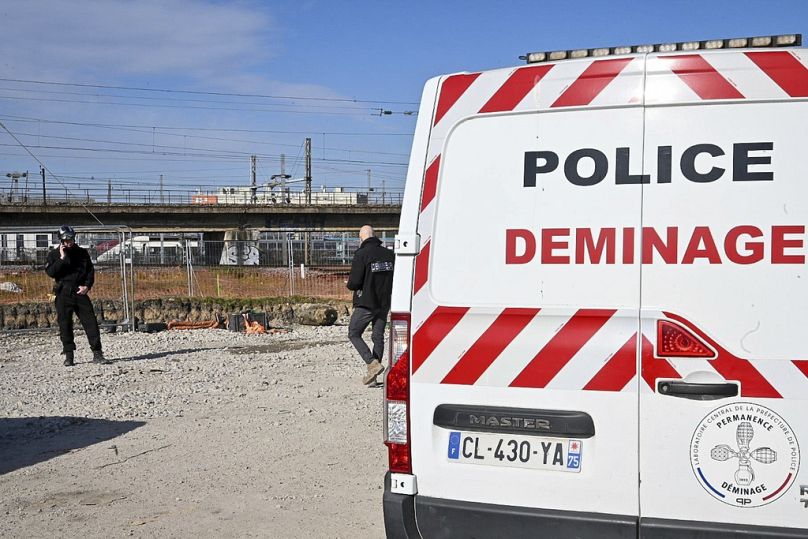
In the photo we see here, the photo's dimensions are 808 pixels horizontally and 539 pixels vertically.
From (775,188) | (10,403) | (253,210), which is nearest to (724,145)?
(775,188)

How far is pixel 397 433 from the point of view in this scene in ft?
12.6

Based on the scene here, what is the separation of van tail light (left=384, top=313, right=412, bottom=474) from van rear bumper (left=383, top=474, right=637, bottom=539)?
0.14 m

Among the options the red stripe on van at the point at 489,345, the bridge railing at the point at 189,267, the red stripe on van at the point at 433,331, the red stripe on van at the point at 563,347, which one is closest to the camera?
the red stripe on van at the point at 563,347

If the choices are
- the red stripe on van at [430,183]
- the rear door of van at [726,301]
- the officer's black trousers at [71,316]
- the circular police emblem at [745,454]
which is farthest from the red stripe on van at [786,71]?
the officer's black trousers at [71,316]

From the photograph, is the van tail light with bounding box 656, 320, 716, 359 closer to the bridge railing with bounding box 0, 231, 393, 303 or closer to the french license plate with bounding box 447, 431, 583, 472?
the french license plate with bounding box 447, 431, 583, 472

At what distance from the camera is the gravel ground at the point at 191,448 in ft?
18.8

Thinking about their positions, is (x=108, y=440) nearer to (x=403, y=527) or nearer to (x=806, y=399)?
(x=403, y=527)

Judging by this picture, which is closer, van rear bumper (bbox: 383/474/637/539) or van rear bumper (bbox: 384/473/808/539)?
van rear bumper (bbox: 384/473/808/539)

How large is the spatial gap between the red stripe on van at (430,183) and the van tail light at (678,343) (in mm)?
1070

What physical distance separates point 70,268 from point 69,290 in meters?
0.31

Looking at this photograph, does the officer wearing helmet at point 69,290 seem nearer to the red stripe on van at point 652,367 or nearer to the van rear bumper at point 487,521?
the van rear bumper at point 487,521

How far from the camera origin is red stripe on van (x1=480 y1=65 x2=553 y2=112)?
145 inches

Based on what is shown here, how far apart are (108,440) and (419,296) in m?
5.19

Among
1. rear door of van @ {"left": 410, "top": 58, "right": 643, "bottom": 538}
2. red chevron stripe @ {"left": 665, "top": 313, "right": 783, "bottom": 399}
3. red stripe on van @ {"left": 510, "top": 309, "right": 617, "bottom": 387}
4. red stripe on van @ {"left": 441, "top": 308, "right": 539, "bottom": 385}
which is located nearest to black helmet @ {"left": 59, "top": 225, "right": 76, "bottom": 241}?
rear door of van @ {"left": 410, "top": 58, "right": 643, "bottom": 538}
